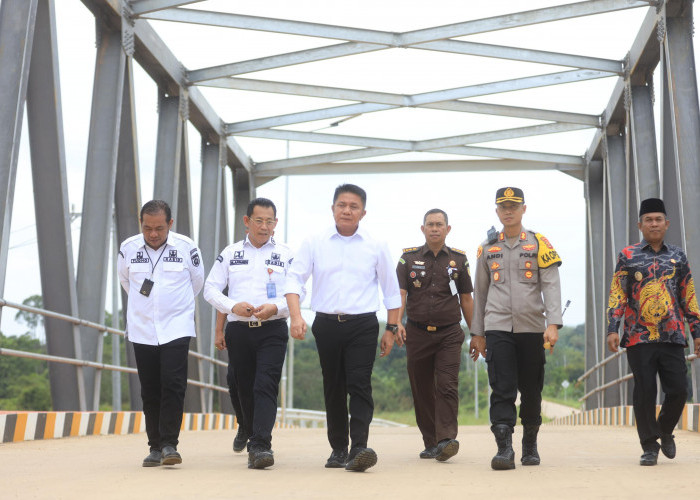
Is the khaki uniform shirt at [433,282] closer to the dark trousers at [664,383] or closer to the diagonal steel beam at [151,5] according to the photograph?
the dark trousers at [664,383]

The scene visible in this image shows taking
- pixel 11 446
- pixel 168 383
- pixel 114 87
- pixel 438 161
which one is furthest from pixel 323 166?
pixel 168 383

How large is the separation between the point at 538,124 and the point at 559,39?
13.1 feet

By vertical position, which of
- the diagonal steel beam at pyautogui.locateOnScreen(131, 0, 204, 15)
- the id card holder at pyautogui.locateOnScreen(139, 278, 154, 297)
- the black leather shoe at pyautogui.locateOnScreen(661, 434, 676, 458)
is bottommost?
the black leather shoe at pyautogui.locateOnScreen(661, 434, 676, 458)

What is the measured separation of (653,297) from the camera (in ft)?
21.5

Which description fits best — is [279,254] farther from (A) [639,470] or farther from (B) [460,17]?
(B) [460,17]

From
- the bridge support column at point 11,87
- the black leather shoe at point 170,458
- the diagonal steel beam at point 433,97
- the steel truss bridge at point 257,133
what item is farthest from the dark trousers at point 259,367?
the diagonal steel beam at point 433,97

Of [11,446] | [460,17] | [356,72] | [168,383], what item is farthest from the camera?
[356,72]

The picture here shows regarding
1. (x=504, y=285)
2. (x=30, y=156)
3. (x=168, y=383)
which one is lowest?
(x=168, y=383)

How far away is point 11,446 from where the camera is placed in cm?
793

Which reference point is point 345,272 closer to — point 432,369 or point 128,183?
point 432,369

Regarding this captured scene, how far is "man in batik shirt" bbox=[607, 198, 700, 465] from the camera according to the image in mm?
6469

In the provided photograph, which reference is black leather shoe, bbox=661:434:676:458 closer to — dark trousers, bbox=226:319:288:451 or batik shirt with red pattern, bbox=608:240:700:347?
batik shirt with red pattern, bbox=608:240:700:347

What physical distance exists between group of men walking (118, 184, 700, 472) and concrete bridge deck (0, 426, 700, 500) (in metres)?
0.29

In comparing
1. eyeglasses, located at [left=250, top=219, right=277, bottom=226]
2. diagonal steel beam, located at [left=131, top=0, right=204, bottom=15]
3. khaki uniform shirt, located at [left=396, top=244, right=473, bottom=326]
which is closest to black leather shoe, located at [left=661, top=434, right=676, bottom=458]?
khaki uniform shirt, located at [left=396, top=244, right=473, bottom=326]
